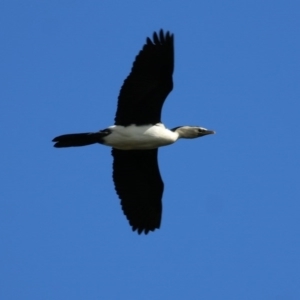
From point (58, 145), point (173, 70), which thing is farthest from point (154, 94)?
point (58, 145)

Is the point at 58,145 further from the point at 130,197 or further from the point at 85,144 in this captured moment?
the point at 130,197

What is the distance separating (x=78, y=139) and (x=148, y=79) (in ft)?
4.98

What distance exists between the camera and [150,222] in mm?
20359

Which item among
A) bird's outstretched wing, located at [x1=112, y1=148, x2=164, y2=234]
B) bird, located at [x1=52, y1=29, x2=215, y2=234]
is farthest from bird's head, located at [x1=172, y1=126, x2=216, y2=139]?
bird's outstretched wing, located at [x1=112, y1=148, x2=164, y2=234]

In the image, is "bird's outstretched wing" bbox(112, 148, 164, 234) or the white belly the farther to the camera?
"bird's outstretched wing" bbox(112, 148, 164, 234)

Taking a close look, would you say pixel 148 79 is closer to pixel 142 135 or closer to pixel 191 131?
pixel 142 135

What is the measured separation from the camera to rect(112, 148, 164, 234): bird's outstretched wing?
19.9 metres

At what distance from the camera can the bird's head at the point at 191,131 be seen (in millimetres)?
20203

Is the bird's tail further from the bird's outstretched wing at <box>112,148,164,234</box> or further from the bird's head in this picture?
the bird's head

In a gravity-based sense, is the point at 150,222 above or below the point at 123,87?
below

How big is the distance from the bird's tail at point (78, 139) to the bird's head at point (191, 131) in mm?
1570

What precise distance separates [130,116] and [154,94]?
56 cm

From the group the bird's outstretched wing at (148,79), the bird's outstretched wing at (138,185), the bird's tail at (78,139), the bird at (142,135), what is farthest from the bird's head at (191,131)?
the bird's tail at (78,139)

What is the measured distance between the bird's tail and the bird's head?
5.15 feet
